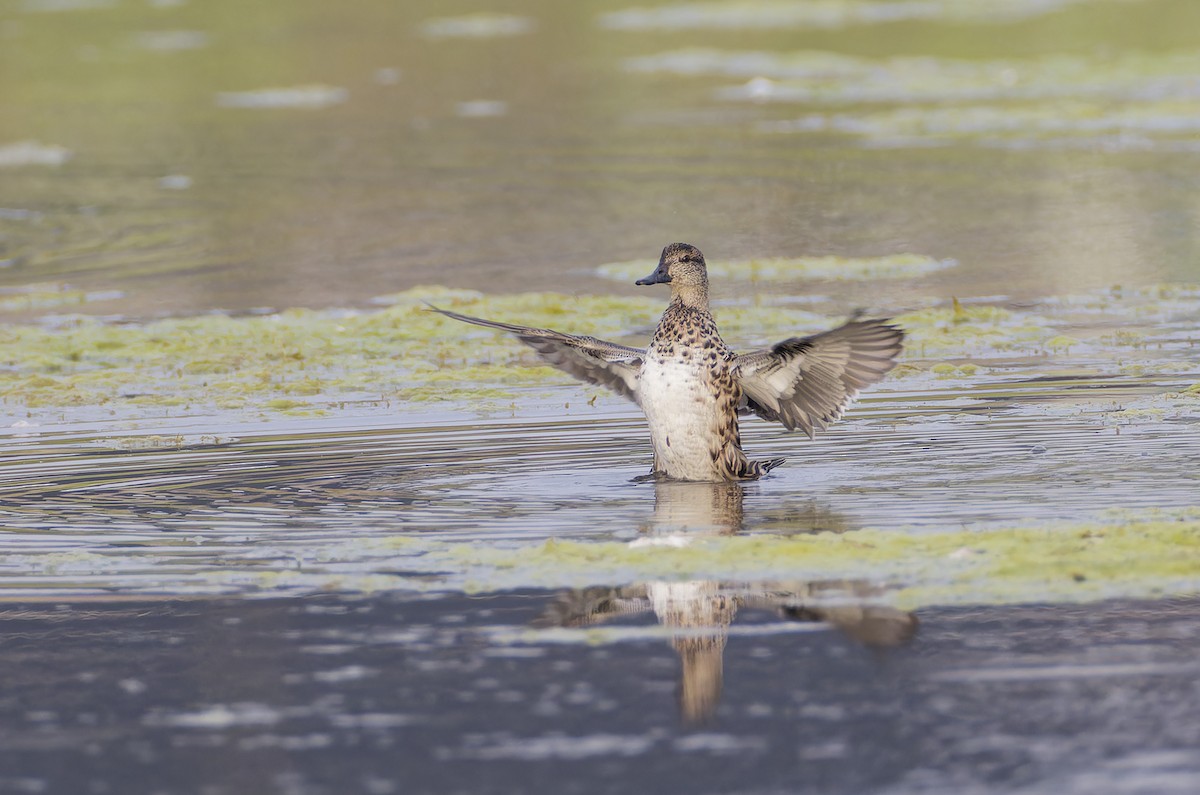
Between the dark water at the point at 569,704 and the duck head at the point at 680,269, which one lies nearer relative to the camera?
the dark water at the point at 569,704

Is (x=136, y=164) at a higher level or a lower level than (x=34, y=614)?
higher

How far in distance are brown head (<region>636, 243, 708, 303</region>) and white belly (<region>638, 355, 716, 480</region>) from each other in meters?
0.40

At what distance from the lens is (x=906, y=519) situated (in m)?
7.85

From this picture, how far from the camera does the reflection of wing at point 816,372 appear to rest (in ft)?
28.4

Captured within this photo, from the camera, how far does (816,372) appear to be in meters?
9.01

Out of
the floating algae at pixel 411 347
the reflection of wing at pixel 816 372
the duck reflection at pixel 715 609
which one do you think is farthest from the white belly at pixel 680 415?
the floating algae at pixel 411 347

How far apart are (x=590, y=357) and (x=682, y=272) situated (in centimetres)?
65

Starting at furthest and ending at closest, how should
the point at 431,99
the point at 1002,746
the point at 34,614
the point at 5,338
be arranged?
1. the point at 431,99
2. the point at 5,338
3. the point at 34,614
4. the point at 1002,746

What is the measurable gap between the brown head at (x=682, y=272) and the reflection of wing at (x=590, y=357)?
370mm

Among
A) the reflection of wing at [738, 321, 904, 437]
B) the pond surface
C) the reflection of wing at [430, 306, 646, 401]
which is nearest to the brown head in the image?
the reflection of wing at [430, 306, 646, 401]

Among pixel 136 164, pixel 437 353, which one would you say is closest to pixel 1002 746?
pixel 437 353

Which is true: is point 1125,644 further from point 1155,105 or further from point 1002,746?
point 1155,105

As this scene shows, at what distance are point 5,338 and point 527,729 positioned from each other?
944 cm

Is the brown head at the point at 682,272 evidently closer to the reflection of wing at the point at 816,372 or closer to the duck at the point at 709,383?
the duck at the point at 709,383
